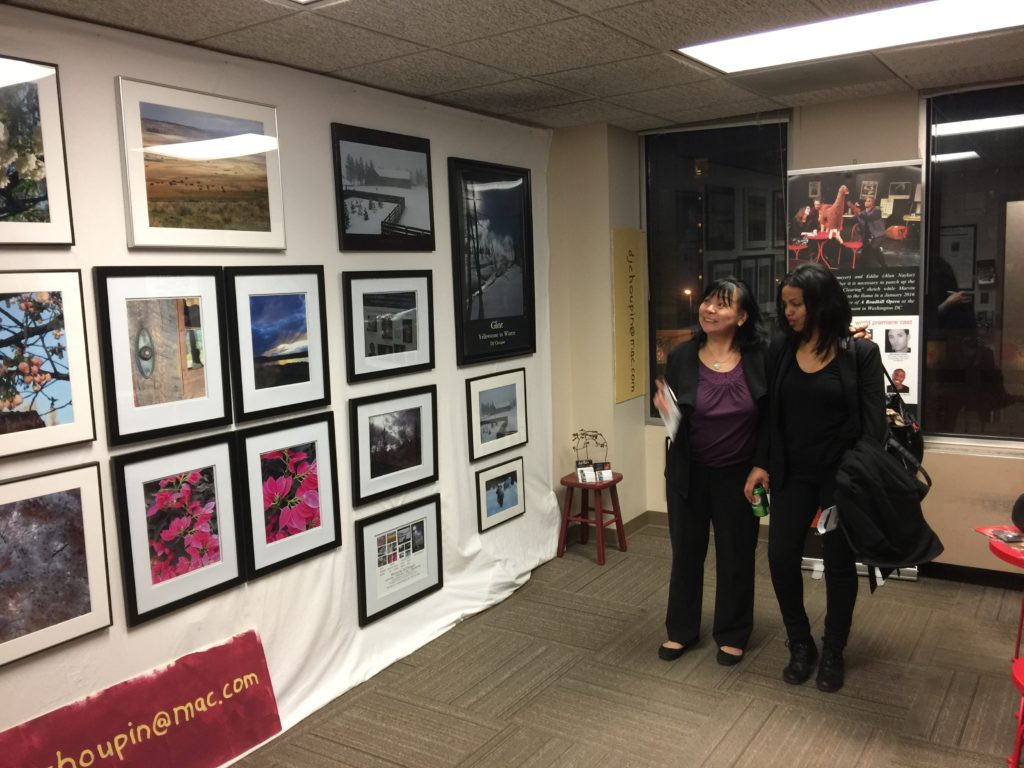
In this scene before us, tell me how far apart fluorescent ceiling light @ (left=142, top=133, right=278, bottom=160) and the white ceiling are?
0.92 feet

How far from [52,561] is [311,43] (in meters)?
1.75

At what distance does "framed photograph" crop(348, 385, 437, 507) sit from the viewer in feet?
10.9

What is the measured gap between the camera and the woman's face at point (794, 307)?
2.87 meters

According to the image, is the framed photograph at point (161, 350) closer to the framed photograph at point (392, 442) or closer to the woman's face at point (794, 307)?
the framed photograph at point (392, 442)

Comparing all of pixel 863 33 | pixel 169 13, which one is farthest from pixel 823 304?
pixel 169 13

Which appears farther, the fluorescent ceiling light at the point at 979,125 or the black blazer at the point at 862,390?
the fluorescent ceiling light at the point at 979,125

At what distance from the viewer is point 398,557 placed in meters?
3.52

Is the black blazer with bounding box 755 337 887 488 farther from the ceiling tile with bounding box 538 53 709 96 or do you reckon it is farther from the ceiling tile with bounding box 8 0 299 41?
the ceiling tile with bounding box 8 0 299 41

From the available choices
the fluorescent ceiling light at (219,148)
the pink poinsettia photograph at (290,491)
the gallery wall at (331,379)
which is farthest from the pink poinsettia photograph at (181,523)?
the fluorescent ceiling light at (219,148)

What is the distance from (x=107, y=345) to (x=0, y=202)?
0.47 meters

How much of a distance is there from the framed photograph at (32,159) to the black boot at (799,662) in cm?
278

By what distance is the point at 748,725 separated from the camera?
2.84m

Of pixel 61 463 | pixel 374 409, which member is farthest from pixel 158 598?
pixel 374 409

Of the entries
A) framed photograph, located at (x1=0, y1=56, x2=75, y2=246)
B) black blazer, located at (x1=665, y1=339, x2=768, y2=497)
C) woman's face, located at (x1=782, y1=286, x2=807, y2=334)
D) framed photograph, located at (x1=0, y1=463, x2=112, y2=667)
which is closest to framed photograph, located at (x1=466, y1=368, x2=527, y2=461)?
black blazer, located at (x1=665, y1=339, x2=768, y2=497)
